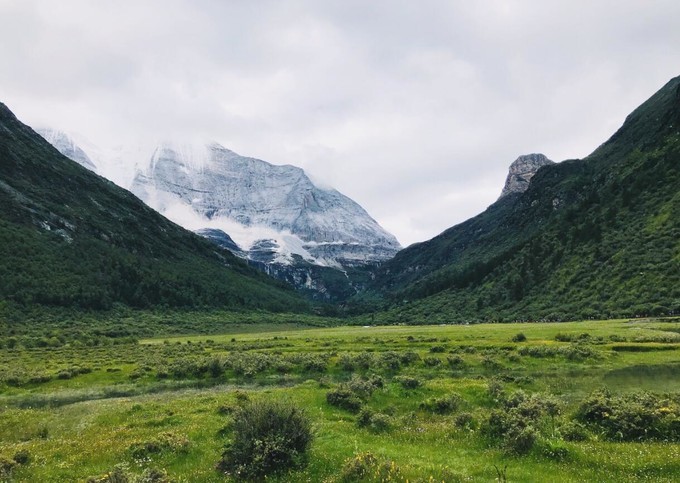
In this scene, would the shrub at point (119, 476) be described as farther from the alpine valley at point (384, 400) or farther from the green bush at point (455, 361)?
the green bush at point (455, 361)

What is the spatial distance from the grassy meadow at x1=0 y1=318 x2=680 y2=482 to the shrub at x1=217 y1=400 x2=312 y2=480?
0.62m

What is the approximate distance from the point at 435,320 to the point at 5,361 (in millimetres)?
138933

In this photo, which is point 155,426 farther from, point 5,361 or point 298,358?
point 5,361

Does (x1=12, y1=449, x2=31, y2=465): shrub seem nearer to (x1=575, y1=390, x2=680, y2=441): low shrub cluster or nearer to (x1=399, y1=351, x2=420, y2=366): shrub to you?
(x1=575, y1=390, x2=680, y2=441): low shrub cluster

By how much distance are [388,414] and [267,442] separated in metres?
14.7

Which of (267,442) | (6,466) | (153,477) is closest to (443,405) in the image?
(267,442)

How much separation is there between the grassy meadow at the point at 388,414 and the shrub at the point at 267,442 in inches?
24.6

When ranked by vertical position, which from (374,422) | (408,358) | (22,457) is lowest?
(22,457)

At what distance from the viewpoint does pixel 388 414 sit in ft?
101

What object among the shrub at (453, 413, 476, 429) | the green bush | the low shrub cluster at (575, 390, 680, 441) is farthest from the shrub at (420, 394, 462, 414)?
the green bush

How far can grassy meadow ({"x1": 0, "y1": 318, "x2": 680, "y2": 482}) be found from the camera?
1734 centimetres

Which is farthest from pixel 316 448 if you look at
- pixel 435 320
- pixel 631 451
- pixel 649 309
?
pixel 435 320

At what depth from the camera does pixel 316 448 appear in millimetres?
20703

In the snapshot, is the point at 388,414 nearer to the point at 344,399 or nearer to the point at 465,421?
the point at 344,399
